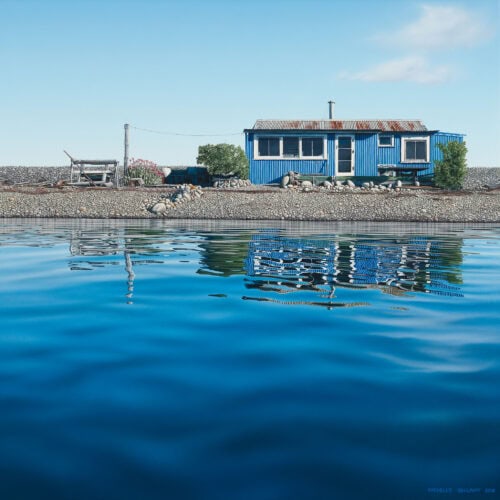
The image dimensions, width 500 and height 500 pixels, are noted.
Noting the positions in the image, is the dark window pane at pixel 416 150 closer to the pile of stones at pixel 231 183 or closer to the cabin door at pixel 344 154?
the cabin door at pixel 344 154

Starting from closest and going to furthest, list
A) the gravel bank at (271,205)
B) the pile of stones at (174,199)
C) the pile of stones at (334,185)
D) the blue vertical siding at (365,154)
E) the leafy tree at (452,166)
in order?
the gravel bank at (271,205) → the pile of stones at (174,199) → the pile of stones at (334,185) → the leafy tree at (452,166) → the blue vertical siding at (365,154)

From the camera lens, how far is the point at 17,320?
→ 477 cm

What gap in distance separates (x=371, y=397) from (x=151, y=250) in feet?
26.3

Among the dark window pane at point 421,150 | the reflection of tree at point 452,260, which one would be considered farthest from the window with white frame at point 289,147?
the reflection of tree at point 452,260

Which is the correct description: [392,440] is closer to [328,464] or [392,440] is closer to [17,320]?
[328,464]

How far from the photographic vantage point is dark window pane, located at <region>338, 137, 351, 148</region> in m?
33.0

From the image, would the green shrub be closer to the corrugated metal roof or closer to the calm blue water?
the corrugated metal roof

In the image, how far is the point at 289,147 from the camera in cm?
Result: 3269

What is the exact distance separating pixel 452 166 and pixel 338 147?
19.6 ft

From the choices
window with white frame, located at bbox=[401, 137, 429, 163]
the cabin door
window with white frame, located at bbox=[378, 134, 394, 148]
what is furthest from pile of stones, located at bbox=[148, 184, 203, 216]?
window with white frame, located at bbox=[401, 137, 429, 163]

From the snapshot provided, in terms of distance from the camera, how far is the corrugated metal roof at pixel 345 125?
32.6 metres

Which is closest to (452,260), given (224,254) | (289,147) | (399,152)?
(224,254)

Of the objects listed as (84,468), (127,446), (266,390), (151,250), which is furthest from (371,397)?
(151,250)

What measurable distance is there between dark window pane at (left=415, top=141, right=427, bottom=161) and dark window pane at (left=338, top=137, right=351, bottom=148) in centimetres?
389
